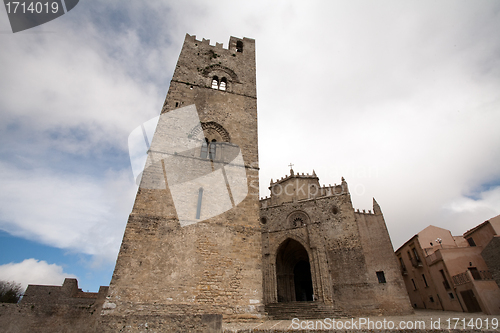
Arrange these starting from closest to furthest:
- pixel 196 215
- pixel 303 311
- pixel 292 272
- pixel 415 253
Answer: pixel 196 215
pixel 303 311
pixel 292 272
pixel 415 253

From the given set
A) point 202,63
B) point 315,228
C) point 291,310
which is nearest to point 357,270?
point 315,228

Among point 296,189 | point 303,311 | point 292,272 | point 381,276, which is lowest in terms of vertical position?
point 303,311

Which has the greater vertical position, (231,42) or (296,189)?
(231,42)

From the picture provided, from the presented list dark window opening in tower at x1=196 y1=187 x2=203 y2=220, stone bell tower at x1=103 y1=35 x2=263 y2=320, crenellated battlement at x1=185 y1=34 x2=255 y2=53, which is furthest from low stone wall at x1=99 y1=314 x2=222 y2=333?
crenellated battlement at x1=185 y1=34 x2=255 y2=53

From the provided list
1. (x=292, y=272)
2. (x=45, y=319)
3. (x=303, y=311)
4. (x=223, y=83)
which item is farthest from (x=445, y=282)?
(x=45, y=319)

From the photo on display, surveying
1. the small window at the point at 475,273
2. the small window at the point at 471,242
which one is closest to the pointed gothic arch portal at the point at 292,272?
the small window at the point at 475,273

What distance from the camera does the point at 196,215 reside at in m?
7.78

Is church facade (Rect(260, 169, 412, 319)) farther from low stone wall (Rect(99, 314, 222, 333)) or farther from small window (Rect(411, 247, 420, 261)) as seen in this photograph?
low stone wall (Rect(99, 314, 222, 333))

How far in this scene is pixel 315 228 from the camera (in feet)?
50.8

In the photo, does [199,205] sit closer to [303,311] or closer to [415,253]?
[303,311]

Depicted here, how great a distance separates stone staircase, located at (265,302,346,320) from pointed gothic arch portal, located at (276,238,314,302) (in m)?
4.18

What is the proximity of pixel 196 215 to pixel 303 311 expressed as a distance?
8.05 metres

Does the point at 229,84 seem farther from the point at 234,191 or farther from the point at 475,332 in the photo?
the point at 475,332

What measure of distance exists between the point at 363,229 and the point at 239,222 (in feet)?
45.6
